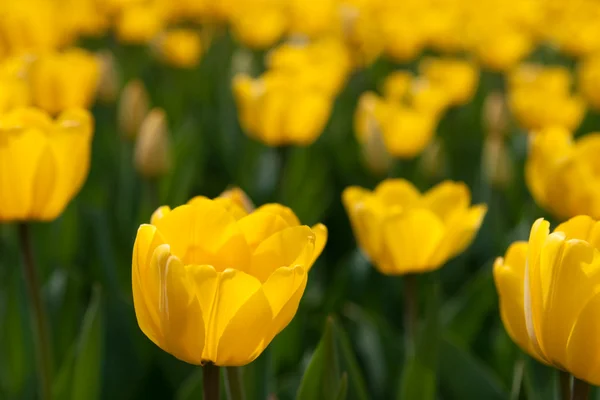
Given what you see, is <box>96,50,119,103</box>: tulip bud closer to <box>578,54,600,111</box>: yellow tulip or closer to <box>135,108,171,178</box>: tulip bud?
<box>135,108,171,178</box>: tulip bud

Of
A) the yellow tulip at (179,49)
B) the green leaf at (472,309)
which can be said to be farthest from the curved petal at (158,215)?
the yellow tulip at (179,49)

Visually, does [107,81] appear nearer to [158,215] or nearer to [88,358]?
[88,358]

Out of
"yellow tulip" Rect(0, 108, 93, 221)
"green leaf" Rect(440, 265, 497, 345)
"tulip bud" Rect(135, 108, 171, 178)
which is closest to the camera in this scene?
"yellow tulip" Rect(0, 108, 93, 221)

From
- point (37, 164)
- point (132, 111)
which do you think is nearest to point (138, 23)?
point (132, 111)

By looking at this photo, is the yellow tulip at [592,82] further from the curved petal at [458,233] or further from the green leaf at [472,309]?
the curved petal at [458,233]

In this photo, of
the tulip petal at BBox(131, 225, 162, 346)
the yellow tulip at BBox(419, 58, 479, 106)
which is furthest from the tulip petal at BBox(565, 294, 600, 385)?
the yellow tulip at BBox(419, 58, 479, 106)

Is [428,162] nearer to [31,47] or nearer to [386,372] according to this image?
[386,372]
